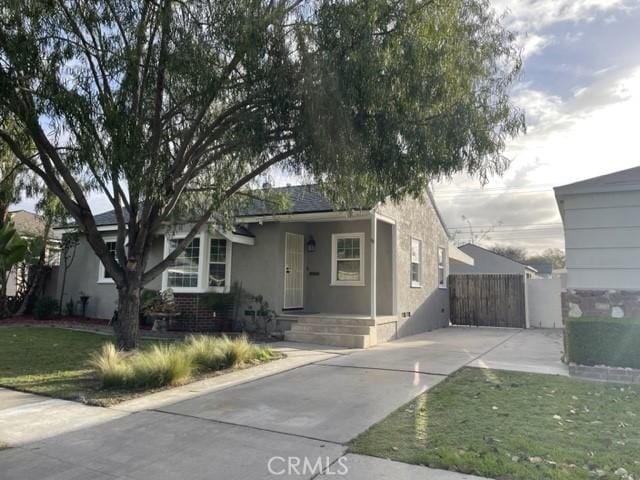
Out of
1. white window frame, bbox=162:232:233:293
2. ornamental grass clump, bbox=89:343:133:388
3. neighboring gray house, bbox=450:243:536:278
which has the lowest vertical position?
ornamental grass clump, bbox=89:343:133:388

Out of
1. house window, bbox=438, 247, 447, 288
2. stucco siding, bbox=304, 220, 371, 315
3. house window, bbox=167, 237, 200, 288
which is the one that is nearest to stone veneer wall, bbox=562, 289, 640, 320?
stucco siding, bbox=304, 220, 371, 315

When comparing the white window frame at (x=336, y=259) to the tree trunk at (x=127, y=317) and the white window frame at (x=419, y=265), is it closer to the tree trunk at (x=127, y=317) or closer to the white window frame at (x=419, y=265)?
the white window frame at (x=419, y=265)

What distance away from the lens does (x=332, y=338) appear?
37.5 ft

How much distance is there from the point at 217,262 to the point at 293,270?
7.48 ft

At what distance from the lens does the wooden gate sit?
59.0ft

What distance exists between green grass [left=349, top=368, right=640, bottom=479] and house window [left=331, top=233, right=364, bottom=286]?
7.05m

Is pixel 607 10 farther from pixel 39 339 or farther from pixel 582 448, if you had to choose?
pixel 39 339

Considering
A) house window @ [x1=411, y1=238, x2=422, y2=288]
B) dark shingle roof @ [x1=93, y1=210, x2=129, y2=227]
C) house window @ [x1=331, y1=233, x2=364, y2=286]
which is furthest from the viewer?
dark shingle roof @ [x1=93, y1=210, x2=129, y2=227]

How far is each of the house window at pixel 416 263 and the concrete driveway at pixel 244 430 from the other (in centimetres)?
701

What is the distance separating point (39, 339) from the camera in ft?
35.6

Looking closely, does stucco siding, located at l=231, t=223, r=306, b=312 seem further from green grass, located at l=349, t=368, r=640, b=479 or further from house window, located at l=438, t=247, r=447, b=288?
house window, located at l=438, t=247, r=447, b=288

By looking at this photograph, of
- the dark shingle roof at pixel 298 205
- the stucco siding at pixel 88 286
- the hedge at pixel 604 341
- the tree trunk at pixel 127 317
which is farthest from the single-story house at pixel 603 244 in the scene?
the stucco siding at pixel 88 286

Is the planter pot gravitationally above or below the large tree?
below

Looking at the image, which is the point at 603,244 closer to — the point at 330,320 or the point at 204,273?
the point at 330,320
